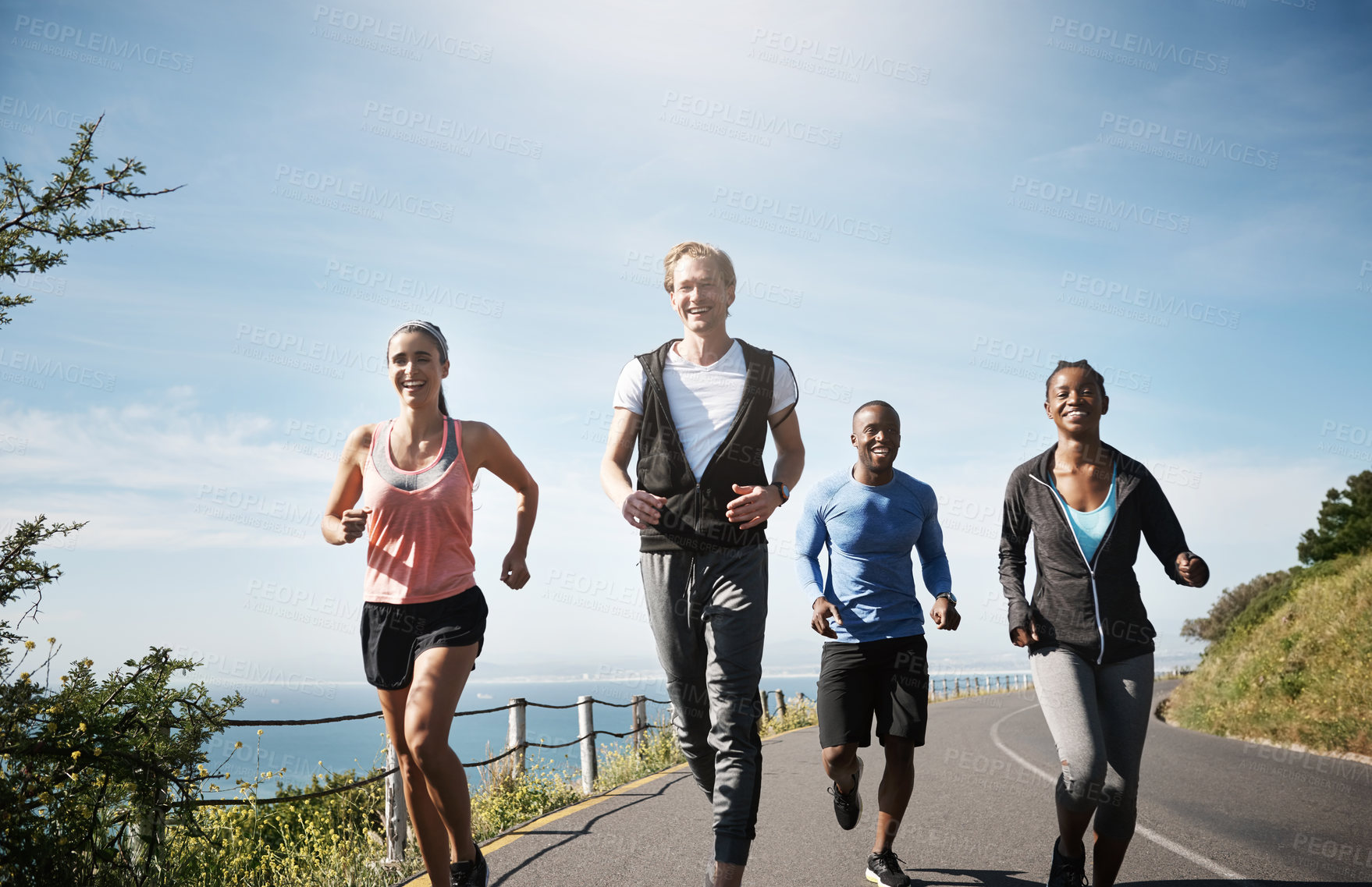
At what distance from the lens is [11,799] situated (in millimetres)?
3910

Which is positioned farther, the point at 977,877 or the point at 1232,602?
the point at 1232,602

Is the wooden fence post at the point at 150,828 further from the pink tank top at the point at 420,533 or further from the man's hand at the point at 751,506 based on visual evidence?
the man's hand at the point at 751,506

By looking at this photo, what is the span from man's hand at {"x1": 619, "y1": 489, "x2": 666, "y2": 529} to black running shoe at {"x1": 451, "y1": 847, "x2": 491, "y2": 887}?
5.18ft

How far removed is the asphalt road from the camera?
15.8ft

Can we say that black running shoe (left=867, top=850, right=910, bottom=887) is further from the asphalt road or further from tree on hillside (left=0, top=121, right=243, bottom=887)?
tree on hillside (left=0, top=121, right=243, bottom=887)

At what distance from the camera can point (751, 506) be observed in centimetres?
369

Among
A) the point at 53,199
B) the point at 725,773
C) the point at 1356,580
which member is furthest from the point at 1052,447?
the point at 1356,580

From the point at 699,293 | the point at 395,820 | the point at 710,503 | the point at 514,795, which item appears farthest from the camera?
the point at 514,795

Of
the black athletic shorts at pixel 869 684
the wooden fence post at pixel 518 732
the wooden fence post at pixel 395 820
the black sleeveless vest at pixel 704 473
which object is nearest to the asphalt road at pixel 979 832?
the wooden fence post at pixel 395 820

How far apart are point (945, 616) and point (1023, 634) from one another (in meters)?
0.86

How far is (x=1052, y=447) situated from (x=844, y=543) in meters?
1.30

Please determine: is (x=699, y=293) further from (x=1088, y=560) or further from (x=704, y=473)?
(x=1088, y=560)

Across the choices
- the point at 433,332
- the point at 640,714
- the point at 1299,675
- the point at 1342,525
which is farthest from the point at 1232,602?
the point at 433,332

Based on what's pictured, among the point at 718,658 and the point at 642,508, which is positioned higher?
the point at 642,508
